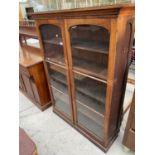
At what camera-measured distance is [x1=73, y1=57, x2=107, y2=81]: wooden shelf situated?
1278 millimetres

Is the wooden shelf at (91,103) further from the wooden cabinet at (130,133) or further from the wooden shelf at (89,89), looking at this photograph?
the wooden cabinet at (130,133)

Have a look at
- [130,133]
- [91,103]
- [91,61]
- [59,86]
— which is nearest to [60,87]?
[59,86]

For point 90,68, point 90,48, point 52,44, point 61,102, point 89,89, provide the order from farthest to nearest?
point 61,102 → point 52,44 → point 89,89 → point 90,68 → point 90,48

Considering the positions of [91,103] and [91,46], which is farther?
[91,103]

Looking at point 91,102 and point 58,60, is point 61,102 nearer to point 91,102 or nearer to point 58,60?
point 91,102

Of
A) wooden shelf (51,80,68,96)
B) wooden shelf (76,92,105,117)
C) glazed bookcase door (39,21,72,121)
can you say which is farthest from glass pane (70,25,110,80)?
wooden shelf (51,80,68,96)

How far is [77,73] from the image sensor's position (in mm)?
1482

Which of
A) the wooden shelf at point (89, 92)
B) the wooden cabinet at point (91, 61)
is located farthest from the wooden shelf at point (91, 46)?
the wooden shelf at point (89, 92)

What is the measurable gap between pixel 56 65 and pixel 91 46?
61 cm

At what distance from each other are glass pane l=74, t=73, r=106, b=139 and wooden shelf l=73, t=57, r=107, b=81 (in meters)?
0.12

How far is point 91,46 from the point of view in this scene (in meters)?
1.33

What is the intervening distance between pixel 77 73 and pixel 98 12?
2.33ft

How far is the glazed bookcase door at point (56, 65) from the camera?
5.24 feet

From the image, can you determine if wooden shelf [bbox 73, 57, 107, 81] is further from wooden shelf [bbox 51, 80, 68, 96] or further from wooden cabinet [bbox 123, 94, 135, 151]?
wooden shelf [bbox 51, 80, 68, 96]
